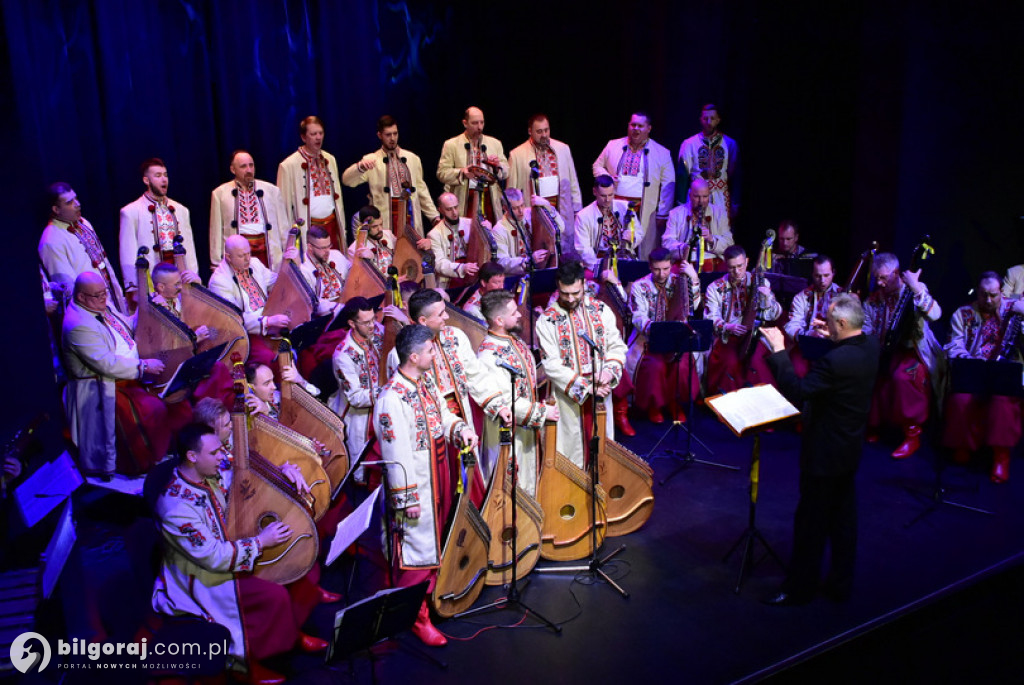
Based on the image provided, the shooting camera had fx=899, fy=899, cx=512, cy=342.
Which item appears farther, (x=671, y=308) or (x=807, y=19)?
(x=807, y=19)

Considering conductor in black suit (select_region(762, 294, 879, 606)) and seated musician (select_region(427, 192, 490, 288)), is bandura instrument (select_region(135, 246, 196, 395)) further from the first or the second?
conductor in black suit (select_region(762, 294, 879, 606))

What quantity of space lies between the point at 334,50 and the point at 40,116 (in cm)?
303

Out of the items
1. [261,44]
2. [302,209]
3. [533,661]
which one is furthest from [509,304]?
[261,44]

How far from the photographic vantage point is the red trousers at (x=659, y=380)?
8.08m

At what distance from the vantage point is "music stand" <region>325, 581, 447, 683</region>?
3719mm

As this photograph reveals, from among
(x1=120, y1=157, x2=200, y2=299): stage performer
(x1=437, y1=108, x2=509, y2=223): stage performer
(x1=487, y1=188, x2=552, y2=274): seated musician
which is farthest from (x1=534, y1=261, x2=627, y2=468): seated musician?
(x1=120, y1=157, x2=200, y2=299): stage performer

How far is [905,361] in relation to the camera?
298 inches

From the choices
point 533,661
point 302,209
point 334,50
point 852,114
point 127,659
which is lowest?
point 533,661

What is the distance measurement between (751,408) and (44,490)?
3.66 metres

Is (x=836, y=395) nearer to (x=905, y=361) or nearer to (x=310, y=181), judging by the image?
(x=905, y=361)

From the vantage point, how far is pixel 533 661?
15.6 feet

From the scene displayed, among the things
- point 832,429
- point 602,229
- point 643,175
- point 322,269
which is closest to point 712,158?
point 643,175

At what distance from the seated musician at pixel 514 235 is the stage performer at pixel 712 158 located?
77.0 inches

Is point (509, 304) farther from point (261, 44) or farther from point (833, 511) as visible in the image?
point (261, 44)
